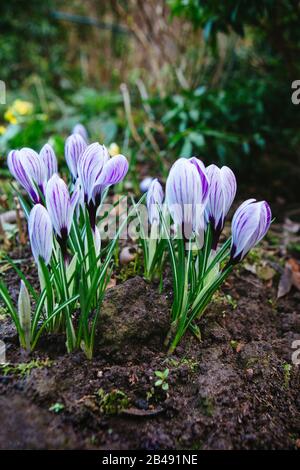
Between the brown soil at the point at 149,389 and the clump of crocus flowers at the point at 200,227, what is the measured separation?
11cm

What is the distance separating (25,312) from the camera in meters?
1.27

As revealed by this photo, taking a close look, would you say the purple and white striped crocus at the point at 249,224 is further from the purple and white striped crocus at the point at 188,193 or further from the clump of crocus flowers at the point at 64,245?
the clump of crocus flowers at the point at 64,245

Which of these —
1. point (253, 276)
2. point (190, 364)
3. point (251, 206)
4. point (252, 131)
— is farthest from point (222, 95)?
point (190, 364)

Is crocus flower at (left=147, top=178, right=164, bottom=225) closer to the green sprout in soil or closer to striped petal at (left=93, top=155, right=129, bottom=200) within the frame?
striped petal at (left=93, top=155, right=129, bottom=200)

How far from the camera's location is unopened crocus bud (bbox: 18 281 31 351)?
126 cm

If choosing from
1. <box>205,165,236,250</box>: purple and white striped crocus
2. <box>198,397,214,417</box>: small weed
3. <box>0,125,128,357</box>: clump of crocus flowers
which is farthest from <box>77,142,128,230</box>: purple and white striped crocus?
<box>198,397,214,417</box>: small weed

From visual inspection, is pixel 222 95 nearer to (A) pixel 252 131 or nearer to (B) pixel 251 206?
(A) pixel 252 131

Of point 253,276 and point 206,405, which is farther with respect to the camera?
point 253,276

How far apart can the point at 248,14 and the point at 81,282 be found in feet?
7.17

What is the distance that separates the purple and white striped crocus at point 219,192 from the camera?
4.34 feet

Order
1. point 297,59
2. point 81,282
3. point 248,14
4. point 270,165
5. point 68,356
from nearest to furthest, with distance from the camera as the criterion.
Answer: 1. point 81,282
2. point 68,356
3. point 248,14
4. point 297,59
5. point 270,165
